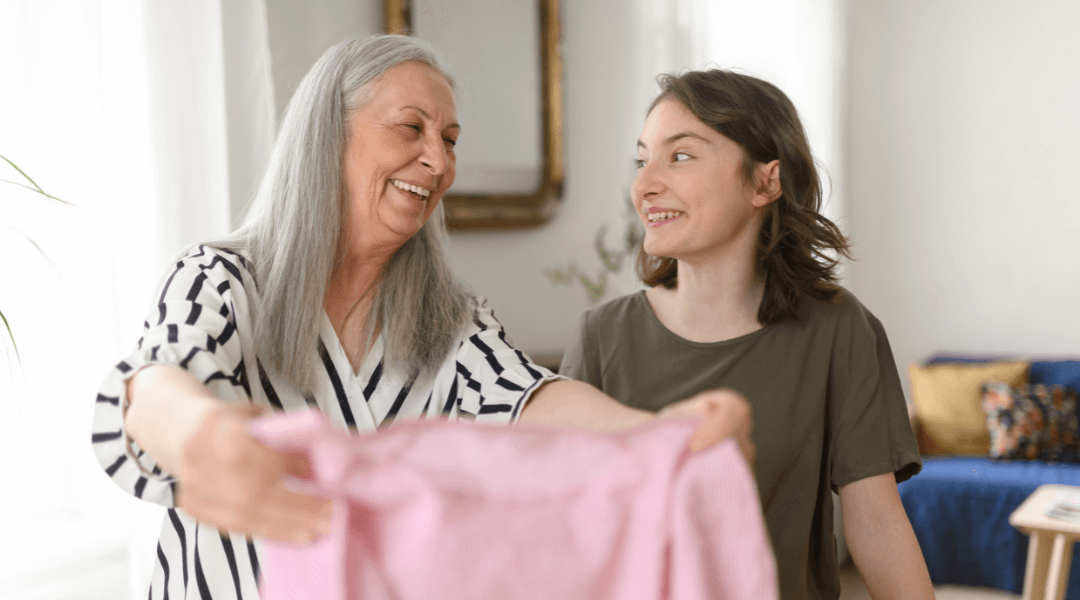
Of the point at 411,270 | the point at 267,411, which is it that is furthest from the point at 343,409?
the point at 267,411

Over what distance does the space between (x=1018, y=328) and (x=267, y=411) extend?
5047mm

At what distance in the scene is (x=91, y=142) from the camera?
1578mm

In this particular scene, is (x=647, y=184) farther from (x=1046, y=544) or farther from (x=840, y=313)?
(x=1046, y=544)

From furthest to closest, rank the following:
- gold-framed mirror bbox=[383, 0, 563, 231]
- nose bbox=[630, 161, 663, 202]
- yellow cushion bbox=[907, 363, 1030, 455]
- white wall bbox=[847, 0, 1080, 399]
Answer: white wall bbox=[847, 0, 1080, 399]
yellow cushion bbox=[907, 363, 1030, 455]
gold-framed mirror bbox=[383, 0, 563, 231]
nose bbox=[630, 161, 663, 202]

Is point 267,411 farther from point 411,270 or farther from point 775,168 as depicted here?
point 775,168

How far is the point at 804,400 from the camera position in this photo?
4.24ft

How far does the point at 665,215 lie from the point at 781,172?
227mm

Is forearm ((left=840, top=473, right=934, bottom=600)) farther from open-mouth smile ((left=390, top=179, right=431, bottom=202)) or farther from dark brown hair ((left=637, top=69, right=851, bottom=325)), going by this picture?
open-mouth smile ((left=390, top=179, right=431, bottom=202))

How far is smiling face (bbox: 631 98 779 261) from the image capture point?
1.33 m

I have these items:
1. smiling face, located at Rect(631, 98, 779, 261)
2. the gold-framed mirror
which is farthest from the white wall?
smiling face, located at Rect(631, 98, 779, 261)

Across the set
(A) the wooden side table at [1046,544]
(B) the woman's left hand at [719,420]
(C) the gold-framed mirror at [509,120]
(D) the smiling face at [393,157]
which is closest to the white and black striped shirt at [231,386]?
(D) the smiling face at [393,157]

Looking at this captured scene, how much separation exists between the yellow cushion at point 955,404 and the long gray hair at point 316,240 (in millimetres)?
3700

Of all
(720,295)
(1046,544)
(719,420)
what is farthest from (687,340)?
(1046,544)

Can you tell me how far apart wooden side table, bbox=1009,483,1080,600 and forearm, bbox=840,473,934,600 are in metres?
1.90
